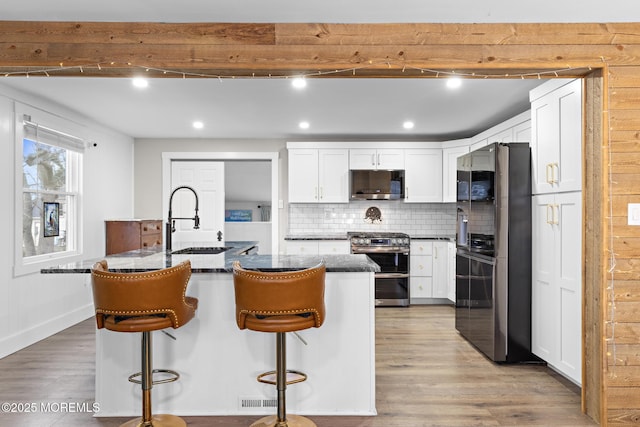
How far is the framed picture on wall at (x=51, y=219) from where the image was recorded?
4.62m

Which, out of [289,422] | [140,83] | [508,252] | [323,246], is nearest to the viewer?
[289,422]

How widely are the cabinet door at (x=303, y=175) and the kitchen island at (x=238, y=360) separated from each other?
342 cm

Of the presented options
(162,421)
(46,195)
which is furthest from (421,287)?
(46,195)

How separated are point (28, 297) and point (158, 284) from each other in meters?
2.80

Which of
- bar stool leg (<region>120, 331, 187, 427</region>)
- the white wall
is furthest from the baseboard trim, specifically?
bar stool leg (<region>120, 331, 187, 427</region>)

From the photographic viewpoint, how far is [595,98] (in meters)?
2.66

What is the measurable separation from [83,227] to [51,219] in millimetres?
467

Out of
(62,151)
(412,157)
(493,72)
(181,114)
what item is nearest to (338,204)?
(412,157)

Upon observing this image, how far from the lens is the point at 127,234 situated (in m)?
5.54

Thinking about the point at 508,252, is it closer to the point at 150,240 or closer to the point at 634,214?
the point at 634,214

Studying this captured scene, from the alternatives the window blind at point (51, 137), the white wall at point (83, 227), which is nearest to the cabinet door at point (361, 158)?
the white wall at point (83, 227)

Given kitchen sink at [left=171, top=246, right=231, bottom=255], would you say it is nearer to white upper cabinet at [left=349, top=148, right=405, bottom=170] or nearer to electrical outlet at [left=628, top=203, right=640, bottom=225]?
white upper cabinet at [left=349, top=148, right=405, bottom=170]

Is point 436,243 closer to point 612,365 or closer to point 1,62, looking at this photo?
point 612,365

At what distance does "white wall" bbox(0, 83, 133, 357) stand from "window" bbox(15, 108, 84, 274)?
0.10 metres
